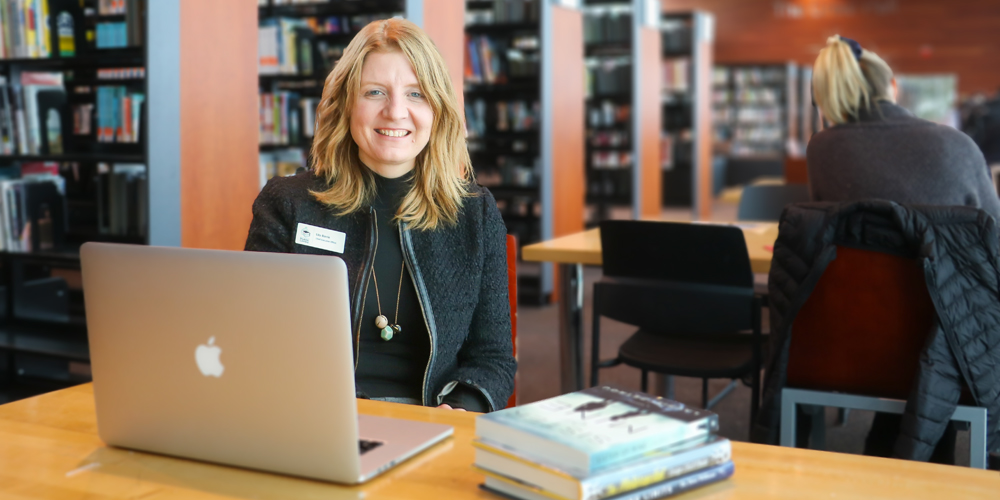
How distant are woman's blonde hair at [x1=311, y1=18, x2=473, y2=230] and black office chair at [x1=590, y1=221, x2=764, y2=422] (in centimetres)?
94

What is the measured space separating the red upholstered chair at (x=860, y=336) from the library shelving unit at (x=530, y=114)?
3514 millimetres

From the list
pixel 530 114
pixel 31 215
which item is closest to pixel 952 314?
pixel 31 215

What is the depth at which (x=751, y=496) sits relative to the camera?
2.96 feet

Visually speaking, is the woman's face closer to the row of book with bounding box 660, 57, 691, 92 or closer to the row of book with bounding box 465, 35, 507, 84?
the row of book with bounding box 465, 35, 507, 84

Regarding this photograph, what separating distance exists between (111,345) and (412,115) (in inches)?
28.1

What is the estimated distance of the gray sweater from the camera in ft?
7.39

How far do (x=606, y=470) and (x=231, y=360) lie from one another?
41cm

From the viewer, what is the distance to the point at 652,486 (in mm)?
868

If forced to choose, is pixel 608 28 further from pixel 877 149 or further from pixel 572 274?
pixel 877 149

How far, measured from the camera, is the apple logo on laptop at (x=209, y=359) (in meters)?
0.93

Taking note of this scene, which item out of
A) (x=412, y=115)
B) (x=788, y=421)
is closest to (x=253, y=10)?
(x=412, y=115)

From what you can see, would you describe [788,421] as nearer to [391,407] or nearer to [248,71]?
[391,407]

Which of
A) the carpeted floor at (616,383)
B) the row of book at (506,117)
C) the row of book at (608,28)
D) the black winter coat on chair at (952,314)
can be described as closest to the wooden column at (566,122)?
the row of book at (506,117)

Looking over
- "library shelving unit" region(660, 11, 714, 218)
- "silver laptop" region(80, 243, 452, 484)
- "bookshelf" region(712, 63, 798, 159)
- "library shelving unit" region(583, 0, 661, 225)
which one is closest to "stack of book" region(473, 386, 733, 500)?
"silver laptop" region(80, 243, 452, 484)
